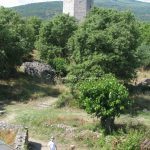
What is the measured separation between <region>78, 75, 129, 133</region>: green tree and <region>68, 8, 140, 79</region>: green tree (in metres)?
5.64

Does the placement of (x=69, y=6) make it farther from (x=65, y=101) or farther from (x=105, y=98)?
(x=105, y=98)

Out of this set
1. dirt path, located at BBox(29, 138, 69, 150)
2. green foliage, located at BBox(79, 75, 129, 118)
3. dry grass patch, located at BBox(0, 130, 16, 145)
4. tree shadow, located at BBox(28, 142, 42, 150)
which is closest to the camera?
dry grass patch, located at BBox(0, 130, 16, 145)

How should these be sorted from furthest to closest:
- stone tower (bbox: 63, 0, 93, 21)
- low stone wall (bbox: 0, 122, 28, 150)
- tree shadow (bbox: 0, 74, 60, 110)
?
stone tower (bbox: 63, 0, 93, 21) → tree shadow (bbox: 0, 74, 60, 110) → low stone wall (bbox: 0, 122, 28, 150)

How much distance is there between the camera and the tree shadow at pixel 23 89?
39031 millimetres

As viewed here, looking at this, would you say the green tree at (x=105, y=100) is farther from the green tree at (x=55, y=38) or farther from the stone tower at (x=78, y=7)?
the stone tower at (x=78, y=7)

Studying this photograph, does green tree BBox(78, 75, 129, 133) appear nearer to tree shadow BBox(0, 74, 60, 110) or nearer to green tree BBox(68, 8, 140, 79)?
green tree BBox(68, 8, 140, 79)

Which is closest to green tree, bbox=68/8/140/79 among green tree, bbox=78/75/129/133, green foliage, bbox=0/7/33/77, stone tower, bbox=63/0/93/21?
green foliage, bbox=0/7/33/77

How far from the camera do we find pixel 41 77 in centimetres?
4597

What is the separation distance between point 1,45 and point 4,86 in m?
3.62

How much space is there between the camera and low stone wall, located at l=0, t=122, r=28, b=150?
1025 inches

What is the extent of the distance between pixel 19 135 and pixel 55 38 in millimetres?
26288

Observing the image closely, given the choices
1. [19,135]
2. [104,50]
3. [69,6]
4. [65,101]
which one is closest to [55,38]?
[104,50]

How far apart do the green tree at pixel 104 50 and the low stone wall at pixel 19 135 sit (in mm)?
9165

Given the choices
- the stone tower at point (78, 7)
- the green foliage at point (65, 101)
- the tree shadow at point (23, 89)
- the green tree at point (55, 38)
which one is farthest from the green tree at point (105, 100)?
the stone tower at point (78, 7)
